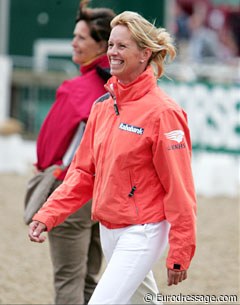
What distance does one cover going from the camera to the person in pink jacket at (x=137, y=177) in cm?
407

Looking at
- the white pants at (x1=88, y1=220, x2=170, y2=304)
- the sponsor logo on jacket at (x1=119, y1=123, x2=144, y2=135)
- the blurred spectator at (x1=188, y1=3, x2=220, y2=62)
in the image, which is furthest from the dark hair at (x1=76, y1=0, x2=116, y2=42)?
the blurred spectator at (x1=188, y1=3, x2=220, y2=62)

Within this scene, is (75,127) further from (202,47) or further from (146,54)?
(202,47)

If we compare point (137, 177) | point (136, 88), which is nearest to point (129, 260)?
point (137, 177)

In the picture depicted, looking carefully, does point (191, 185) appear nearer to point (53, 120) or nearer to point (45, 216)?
point (45, 216)

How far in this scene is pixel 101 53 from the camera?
18.1 ft

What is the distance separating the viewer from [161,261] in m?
7.92

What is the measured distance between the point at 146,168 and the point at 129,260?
46cm

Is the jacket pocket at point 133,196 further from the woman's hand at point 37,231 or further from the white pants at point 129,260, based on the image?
the woman's hand at point 37,231

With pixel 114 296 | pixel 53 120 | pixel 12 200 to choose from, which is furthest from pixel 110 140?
pixel 12 200

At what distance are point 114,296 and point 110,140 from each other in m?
0.76

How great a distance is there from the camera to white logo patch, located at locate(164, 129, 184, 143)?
4.12 m

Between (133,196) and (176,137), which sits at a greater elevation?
(176,137)
